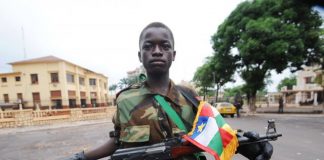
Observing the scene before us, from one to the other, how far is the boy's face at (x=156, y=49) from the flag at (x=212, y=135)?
1.06 feet

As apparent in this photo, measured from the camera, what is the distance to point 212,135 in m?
1.08

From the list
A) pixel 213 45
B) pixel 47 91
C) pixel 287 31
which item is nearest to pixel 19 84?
pixel 47 91

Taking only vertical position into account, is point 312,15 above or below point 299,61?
above

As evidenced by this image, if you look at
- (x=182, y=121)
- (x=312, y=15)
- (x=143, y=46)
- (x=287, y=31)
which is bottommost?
(x=182, y=121)

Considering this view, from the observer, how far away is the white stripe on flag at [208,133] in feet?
3.44

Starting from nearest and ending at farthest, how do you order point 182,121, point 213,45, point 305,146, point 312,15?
1. point 182,121
2. point 305,146
3. point 312,15
4. point 213,45

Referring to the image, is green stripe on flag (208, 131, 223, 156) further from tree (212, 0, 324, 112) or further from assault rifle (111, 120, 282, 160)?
tree (212, 0, 324, 112)

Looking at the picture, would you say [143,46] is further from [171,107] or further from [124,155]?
[124,155]

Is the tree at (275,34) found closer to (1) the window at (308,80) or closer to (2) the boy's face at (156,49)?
(2) the boy's face at (156,49)

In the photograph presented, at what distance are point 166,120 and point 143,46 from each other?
427 millimetres

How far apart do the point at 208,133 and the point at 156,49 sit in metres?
0.52

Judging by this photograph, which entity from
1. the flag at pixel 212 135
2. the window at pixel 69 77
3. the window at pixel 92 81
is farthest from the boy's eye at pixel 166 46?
the window at pixel 92 81

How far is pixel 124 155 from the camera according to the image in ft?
3.48

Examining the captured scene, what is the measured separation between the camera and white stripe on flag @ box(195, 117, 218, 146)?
1.05 m
